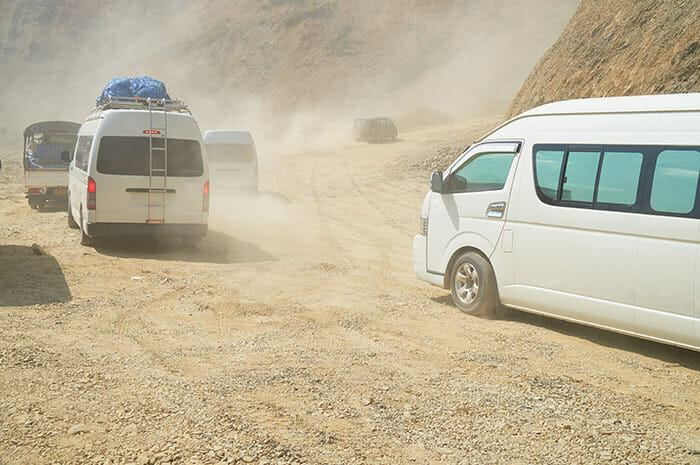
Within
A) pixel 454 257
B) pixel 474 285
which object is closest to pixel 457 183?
pixel 454 257

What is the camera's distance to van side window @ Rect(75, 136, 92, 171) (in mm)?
12719

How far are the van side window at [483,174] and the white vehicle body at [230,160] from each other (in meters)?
12.4

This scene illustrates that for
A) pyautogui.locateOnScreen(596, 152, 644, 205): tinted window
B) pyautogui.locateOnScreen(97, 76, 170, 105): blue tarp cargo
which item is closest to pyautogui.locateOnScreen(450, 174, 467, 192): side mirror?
pyautogui.locateOnScreen(596, 152, 644, 205): tinted window

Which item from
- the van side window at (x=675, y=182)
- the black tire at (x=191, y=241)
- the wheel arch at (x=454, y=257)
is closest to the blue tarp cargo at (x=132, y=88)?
the black tire at (x=191, y=241)

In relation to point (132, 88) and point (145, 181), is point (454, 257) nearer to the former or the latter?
point (145, 181)

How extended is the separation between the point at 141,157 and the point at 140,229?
1.27 m

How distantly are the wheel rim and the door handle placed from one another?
691 millimetres

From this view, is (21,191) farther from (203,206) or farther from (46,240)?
(203,206)

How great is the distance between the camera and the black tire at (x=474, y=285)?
8.18 m

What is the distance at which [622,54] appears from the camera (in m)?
23.1

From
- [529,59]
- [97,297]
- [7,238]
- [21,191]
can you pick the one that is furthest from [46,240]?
[529,59]

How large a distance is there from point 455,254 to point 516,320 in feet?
3.73

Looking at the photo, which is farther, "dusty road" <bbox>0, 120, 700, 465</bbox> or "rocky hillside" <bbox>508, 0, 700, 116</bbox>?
"rocky hillside" <bbox>508, 0, 700, 116</bbox>

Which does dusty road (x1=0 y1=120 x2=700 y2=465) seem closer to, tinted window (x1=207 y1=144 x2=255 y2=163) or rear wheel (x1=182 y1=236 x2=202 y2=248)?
rear wheel (x1=182 y1=236 x2=202 y2=248)
